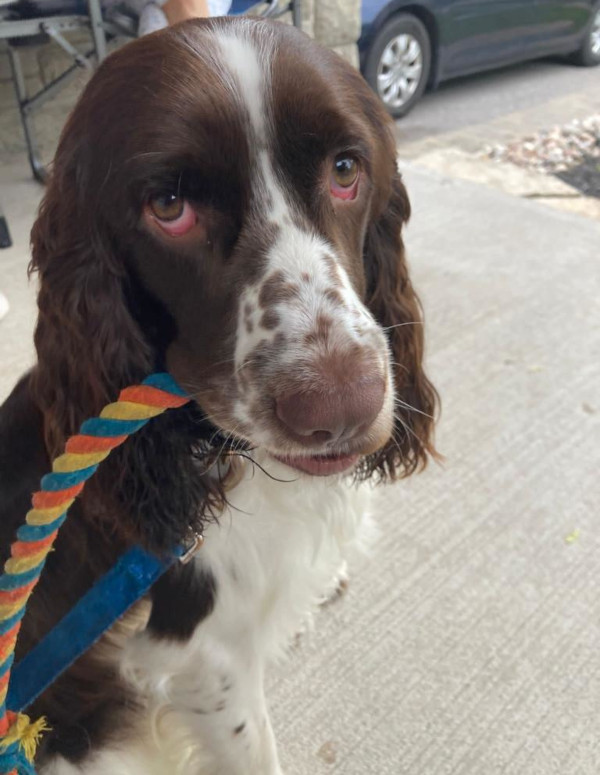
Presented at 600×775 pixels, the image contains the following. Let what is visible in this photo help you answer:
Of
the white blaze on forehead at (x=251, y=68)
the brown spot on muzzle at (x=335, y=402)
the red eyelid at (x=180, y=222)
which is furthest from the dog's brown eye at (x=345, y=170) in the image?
the brown spot on muzzle at (x=335, y=402)

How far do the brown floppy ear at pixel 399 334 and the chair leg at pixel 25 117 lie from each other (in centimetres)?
371

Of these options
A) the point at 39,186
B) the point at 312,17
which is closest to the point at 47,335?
the point at 39,186

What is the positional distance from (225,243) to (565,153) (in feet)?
17.2

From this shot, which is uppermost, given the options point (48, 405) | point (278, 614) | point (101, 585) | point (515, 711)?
point (48, 405)

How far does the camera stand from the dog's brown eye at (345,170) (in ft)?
Result: 4.59

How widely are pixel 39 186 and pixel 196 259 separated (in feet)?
13.4

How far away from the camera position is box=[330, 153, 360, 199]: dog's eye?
1.40m

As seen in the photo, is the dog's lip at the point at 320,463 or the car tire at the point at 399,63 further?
the car tire at the point at 399,63

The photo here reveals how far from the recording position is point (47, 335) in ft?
4.81

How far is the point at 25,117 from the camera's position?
4.89 meters

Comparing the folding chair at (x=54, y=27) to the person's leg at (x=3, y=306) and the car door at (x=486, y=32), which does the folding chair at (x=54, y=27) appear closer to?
the person's leg at (x=3, y=306)

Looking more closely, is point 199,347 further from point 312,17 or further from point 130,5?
point 312,17

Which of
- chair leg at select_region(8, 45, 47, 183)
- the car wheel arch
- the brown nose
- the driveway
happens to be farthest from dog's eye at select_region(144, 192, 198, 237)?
the car wheel arch

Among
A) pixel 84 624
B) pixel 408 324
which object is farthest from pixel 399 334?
pixel 84 624
